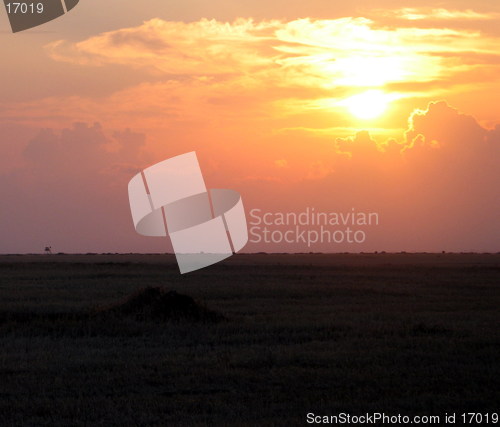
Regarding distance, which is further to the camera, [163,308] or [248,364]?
[163,308]

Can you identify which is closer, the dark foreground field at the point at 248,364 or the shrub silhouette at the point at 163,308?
the dark foreground field at the point at 248,364

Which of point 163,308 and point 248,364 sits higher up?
point 248,364

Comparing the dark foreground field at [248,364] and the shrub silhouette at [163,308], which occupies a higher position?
the dark foreground field at [248,364]

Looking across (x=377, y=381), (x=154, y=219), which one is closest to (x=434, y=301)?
(x=154, y=219)

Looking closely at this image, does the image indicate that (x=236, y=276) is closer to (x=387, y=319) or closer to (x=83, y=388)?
(x=387, y=319)

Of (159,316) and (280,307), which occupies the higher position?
(159,316)

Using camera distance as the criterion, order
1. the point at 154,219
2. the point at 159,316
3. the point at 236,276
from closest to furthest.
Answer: the point at 159,316, the point at 154,219, the point at 236,276

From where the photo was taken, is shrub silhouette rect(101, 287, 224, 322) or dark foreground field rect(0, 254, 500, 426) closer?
dark foreground field rect(0, 254, 500, 426)

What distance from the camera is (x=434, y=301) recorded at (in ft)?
106

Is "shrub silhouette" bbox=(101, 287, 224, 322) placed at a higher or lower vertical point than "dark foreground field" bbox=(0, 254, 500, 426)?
lower

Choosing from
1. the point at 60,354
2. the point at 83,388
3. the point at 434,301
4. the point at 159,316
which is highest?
the point at 83,388

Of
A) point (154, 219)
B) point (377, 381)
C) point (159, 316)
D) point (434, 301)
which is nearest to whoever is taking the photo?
point (377, 381)

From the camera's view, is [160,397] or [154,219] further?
[154,219]

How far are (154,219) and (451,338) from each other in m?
18.2
